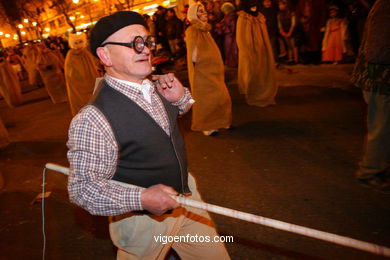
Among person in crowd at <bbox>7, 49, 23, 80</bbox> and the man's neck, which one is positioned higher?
the man's neck

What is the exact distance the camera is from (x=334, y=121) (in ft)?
17.4

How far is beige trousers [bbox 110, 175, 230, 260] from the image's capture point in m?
1.76

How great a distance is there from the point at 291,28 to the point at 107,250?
30.6 feet

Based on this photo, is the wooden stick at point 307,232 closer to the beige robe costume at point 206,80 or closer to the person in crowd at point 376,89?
the person in crowd at point 376,89

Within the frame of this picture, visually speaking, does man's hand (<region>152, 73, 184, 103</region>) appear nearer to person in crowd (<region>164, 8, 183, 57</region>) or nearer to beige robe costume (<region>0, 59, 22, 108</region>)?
beige robe costume (<region>0, 59, 22, 108</region>)

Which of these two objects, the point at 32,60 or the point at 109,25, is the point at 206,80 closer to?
the point at 109,25

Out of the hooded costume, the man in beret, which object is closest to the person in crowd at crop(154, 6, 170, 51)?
the hooded costume

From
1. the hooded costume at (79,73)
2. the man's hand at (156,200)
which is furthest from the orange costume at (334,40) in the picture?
the man's hand at (156,200)

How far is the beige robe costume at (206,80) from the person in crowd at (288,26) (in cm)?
582

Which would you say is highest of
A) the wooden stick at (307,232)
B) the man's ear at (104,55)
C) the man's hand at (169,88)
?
the man's ear at (104,55)

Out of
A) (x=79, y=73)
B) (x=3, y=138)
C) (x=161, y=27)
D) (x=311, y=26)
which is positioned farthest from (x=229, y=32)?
(x=3, y=138)

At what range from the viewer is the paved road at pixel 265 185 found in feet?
9.44

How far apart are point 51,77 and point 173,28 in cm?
602

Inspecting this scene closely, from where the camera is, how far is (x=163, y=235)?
180 centimetres
